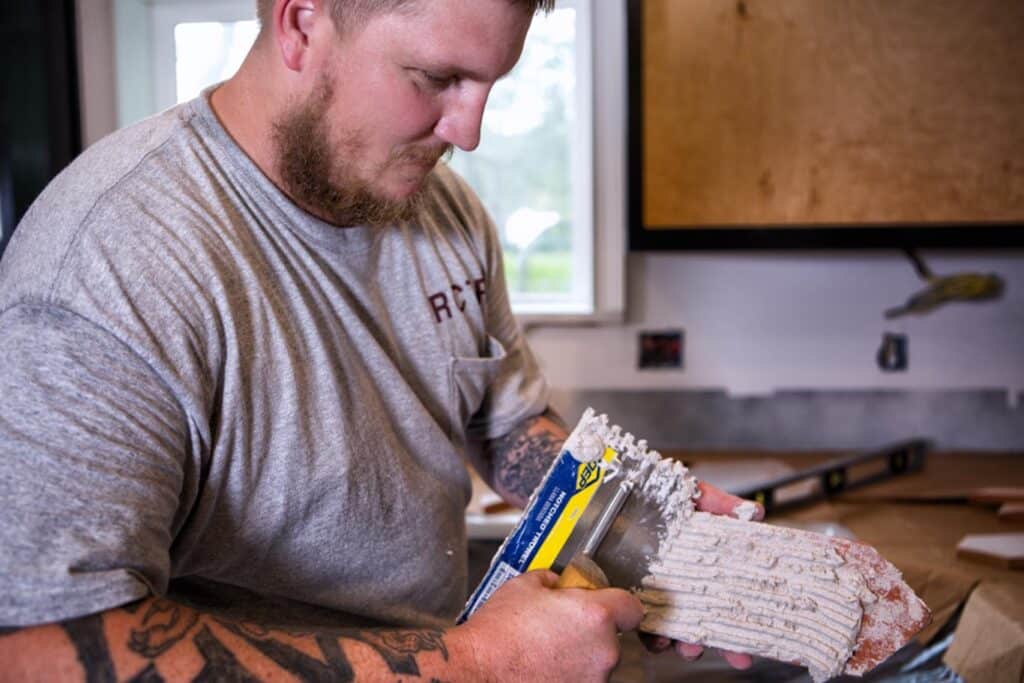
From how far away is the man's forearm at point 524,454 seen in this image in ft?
3.55

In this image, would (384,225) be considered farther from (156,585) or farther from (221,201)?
(156,585)

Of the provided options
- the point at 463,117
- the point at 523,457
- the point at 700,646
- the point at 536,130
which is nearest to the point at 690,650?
the point at 700,646

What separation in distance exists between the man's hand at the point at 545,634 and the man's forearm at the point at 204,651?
22 mm

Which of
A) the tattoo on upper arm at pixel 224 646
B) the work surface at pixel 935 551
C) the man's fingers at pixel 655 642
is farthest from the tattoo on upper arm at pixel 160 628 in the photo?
the work surface at pixel 935 551

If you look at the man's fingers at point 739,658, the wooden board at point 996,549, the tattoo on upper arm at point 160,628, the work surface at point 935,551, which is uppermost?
the tattoo on upper arm at point 160,628

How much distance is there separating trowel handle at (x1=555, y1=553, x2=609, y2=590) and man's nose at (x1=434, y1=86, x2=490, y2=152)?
0.40 metres

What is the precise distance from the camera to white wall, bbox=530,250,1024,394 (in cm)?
199

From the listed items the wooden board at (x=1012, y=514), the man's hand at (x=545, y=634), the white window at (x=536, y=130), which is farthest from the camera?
the white window at (x=536, y=130)

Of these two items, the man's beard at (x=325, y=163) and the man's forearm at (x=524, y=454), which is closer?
the man's beard at (x=325, y=163)

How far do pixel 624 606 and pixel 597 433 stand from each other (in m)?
0.18

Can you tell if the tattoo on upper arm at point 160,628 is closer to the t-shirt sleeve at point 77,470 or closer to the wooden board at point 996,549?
the t-shirt sleeve at point 77,470

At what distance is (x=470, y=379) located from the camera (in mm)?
1015

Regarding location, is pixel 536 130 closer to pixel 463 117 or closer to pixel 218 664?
pixel 463 117

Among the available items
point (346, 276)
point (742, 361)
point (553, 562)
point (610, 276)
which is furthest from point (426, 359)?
point (742, 361)
